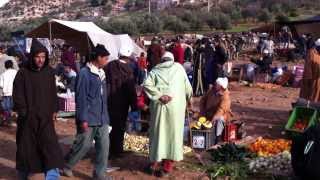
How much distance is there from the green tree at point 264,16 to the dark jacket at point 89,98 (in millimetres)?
45572

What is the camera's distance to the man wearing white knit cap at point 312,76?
33.1ft

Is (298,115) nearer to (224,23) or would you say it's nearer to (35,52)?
(35,52)

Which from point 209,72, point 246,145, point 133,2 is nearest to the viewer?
point 246,145

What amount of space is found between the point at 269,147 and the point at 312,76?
2.57m

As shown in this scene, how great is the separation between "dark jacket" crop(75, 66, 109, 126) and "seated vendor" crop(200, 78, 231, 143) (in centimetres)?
269

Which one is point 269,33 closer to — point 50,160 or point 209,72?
point 209,72

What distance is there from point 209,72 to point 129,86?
7257 millimetres

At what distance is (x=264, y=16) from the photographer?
51.0 meters

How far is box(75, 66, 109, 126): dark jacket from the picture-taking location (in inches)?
258

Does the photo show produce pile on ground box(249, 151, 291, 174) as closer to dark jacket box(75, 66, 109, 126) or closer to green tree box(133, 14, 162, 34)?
dark jacket box(75, 66, 109, 126)

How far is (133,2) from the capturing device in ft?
311

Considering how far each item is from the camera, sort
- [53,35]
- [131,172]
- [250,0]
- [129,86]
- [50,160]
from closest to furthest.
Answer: [50,160], [131,172], [129,86], [53,35], [250,0]

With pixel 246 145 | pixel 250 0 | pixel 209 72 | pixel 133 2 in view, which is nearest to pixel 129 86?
pixel 246 145

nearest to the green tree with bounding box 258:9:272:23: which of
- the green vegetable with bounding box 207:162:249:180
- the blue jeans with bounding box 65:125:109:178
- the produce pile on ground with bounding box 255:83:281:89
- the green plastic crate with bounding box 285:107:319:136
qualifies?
the produce pile on ground with bounding box 255:83:281:89
